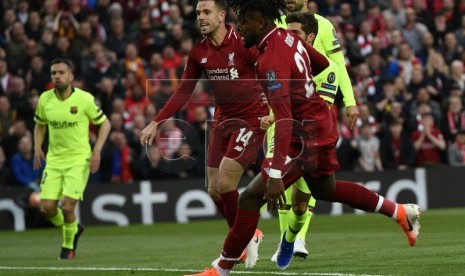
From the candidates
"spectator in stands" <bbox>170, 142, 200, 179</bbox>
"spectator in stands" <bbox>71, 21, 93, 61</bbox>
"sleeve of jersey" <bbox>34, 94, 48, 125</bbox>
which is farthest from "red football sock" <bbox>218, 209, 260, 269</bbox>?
"spectator in stands" <bbox>71, 21, 93, 61</bbox>

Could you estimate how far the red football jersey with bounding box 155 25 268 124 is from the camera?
11.1 metres

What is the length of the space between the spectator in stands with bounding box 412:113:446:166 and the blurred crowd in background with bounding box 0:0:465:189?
0.8 inches

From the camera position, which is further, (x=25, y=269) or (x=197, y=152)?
(x=197, y=152)

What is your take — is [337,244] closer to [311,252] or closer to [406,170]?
[311,252]

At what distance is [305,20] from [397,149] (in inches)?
447

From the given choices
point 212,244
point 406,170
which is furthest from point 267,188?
point 406,170

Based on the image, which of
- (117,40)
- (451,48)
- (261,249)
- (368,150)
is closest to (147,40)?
(117,40)

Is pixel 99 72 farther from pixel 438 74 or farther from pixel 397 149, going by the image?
pixel 438 74

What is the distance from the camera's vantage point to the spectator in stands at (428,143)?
71.5 feet

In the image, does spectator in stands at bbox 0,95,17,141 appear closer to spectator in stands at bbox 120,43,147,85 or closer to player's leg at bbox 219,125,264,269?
spectator in stands at bbox 120,43,147,85

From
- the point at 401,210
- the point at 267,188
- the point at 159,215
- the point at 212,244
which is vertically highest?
the point at 267,188

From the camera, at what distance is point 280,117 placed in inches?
333

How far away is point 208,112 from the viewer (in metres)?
20.9

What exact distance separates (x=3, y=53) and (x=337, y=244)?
35.6ft
